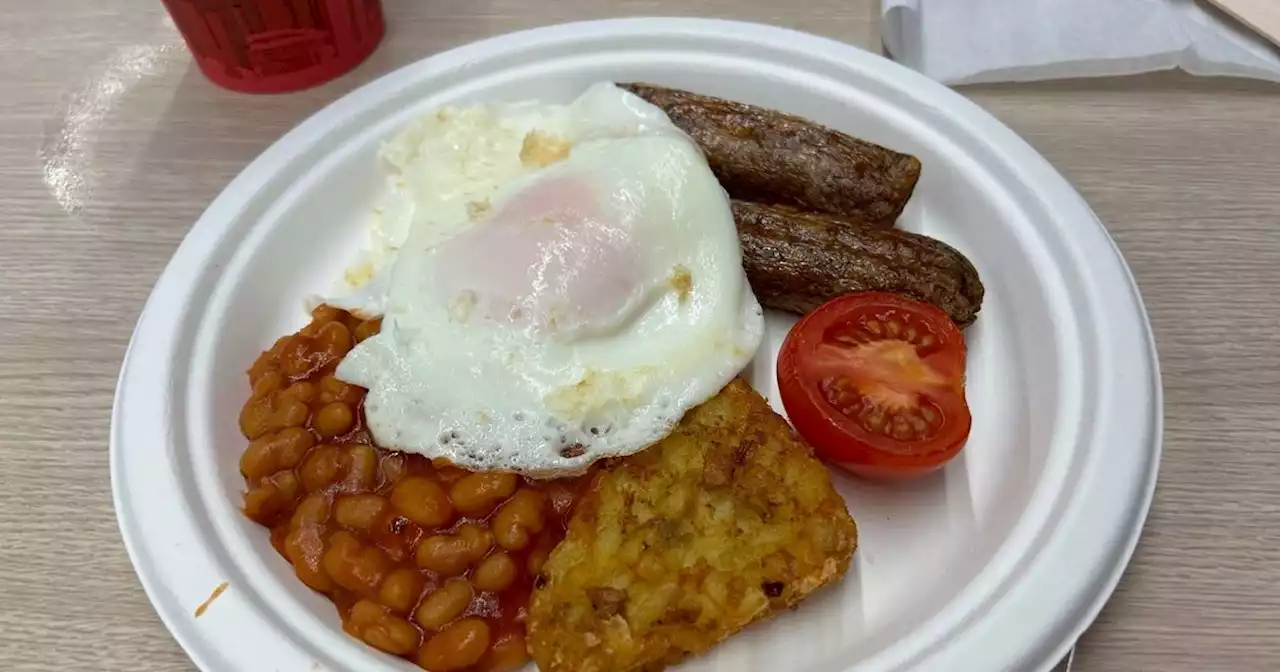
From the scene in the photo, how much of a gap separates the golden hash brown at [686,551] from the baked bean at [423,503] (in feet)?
0.78

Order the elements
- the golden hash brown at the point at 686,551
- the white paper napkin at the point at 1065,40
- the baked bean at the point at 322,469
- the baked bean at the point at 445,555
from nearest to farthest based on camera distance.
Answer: the golden hash brown at the point at 686,551 → the baked bean at the point at 445,555 → the baked bean at the point at 322,469 → the white paper napkin at the point at 1065,40

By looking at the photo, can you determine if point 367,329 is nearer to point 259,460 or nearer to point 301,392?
point 301,392

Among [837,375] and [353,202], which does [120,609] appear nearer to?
[353,202]

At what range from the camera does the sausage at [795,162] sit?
80.7 inches

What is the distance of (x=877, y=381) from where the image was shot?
1793 mm

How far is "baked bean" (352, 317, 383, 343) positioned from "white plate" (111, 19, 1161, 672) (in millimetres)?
298

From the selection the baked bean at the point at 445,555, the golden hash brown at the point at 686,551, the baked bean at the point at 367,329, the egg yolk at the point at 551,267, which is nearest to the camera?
the golden hash brown at the point at 686,551

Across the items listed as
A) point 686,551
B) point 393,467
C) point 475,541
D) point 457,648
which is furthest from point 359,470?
point 686,551

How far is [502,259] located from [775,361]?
67cm

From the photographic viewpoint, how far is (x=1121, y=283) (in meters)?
1.85

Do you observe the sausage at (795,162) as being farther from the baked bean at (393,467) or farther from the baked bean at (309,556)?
the baked bean at (309,556)

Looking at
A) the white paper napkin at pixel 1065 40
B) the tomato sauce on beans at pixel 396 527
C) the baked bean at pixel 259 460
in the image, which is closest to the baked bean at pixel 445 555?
the tomato sauce on beans at pixel 396 527

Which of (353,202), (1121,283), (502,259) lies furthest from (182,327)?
(1121,283)

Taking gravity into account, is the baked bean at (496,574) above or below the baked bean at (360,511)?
below
